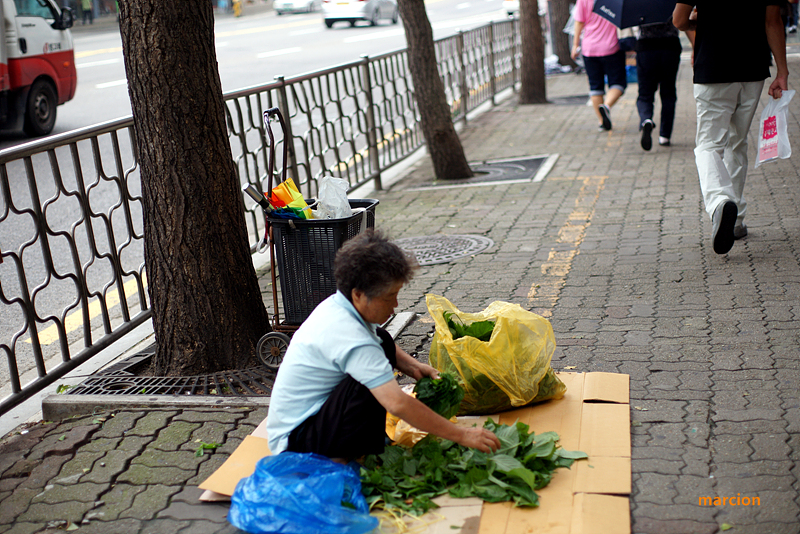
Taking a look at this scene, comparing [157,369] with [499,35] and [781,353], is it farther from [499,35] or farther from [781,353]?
[499,35]

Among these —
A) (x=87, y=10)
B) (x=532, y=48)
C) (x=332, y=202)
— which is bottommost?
(x=332, y=202)

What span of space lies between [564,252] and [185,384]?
3.00 m

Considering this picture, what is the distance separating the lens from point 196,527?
9.30 feet

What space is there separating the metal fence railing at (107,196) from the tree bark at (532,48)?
743 millimetres

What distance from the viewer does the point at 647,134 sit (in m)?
8.88

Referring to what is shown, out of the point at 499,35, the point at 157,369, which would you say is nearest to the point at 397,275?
the point at 157,369

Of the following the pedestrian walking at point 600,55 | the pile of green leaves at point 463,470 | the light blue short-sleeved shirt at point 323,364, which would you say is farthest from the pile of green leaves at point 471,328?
the pedestrian walking at point 600,55

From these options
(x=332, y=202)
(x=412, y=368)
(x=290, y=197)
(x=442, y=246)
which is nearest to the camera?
(x=412, y=368)

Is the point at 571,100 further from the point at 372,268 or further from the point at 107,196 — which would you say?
the point at 372,268

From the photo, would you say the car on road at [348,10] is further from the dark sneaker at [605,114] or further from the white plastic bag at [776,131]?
the white plastic bag at [776,131]

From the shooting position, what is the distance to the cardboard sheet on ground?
105 inches

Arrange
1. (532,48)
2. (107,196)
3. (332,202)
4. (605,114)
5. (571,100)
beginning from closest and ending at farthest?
(332,202) → (107,196) → (605,114) → (532,48) → (571,100)

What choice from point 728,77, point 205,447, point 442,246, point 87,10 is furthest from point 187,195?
point 87,10

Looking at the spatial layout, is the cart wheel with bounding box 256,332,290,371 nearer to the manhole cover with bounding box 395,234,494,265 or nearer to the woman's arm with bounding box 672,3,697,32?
the manhole cover with bounding box 395,234,494,265
